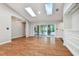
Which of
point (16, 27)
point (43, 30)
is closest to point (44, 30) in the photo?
point (43, 30)

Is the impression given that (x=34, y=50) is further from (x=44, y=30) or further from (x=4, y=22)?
(x=44, y=30)

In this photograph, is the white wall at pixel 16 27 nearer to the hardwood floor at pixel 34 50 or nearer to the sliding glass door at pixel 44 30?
the hardwood floor at pixel 34 50

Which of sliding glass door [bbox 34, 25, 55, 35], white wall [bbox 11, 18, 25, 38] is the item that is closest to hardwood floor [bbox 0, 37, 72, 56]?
white wall [bbox 11, 18, 25, 38]

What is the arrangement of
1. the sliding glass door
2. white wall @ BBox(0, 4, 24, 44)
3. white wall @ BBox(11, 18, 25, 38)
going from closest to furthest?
white wall @ BBox(0, 4, 24, 44)
white wall @ BBox(11, 18, 25, 38)
the sliding glass door

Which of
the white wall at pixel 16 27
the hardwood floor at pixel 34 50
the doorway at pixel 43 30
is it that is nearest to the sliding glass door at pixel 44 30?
the doorway at pixel 43 30

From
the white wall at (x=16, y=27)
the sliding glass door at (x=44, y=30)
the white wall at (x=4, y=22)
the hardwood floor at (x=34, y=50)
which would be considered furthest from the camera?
the sliding glass door at (x=44, y=30)

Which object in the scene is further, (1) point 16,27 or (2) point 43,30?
(2) point 43,30

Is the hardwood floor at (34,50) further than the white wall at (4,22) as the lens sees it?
No

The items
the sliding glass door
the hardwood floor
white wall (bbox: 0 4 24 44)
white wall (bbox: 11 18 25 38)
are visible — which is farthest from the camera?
the sliding glass door

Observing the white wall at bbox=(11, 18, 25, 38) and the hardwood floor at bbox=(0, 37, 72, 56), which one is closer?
the hardwood floor at bbox=(0, 37, 72, 56)

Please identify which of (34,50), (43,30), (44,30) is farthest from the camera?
(43,30)

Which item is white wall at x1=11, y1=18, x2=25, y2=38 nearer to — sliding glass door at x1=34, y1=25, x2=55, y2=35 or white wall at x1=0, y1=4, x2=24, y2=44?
white wall at x1=0, y1=4, x2=24, y2=44

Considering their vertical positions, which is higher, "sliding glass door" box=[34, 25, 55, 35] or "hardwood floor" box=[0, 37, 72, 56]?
"sliding glass door" box=[34, 25, 55, 35]

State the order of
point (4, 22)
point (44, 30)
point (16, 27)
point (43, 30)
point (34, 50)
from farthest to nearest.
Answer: point (43, 30) → point (44, 30) → point (16, 27) → point (4, 22) → point (34, 50)
